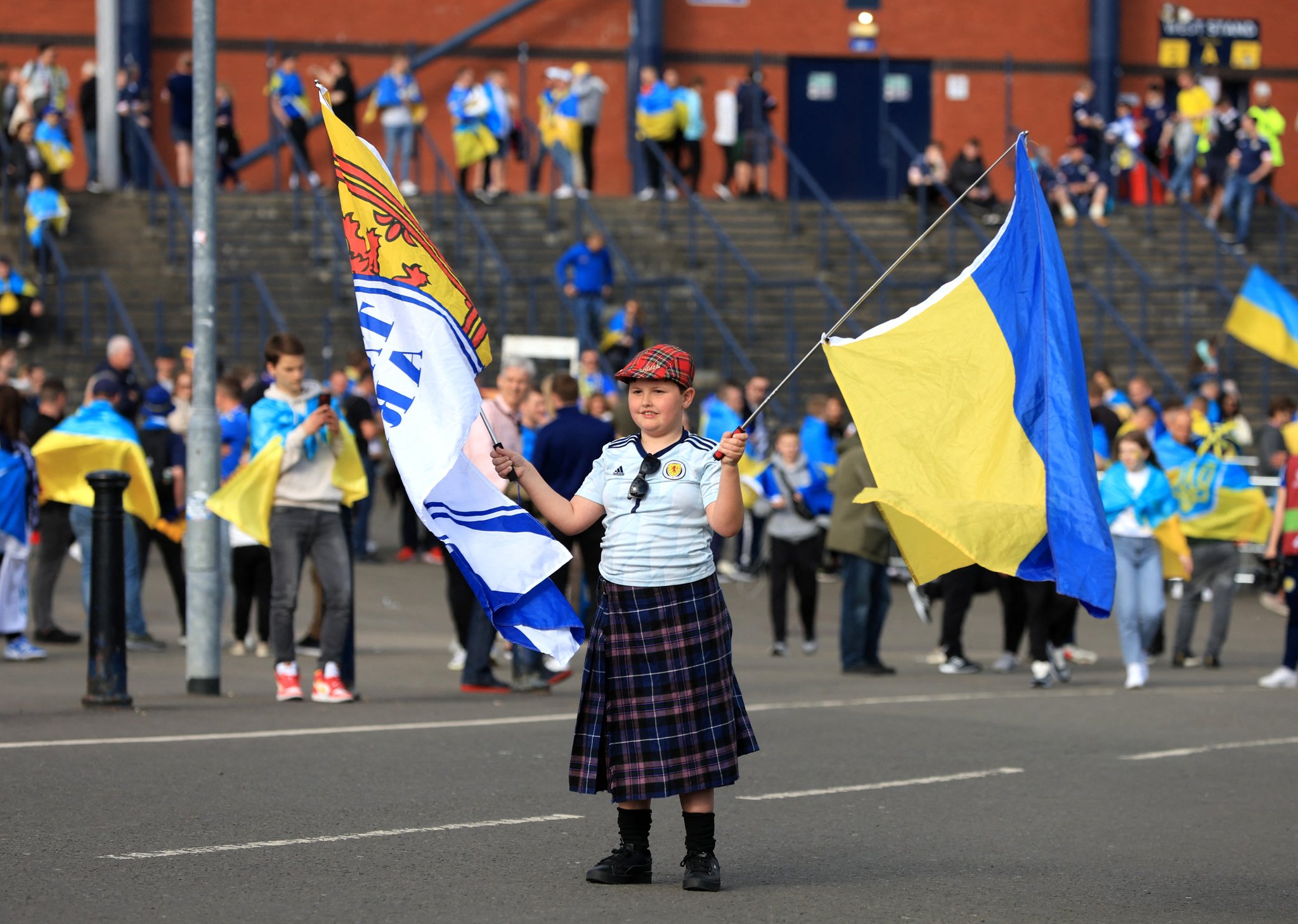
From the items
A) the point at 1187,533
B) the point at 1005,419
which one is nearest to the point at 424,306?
the point at 1005,419

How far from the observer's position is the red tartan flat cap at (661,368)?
257 inches

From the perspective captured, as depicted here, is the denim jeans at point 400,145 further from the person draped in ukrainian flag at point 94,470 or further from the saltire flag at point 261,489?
the saltire flag at point 261,489

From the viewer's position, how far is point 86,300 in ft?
74.8

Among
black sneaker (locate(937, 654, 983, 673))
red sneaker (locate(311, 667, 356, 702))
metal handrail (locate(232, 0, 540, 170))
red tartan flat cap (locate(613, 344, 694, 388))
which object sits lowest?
black sneaker (locate(937, 654, 983, 673))

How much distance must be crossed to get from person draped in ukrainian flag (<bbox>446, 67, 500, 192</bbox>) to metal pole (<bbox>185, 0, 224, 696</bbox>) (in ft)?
51.4

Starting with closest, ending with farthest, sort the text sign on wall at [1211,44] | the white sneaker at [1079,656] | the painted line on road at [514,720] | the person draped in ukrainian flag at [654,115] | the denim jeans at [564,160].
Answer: the painted line on road at [514,720] → the white sneaker at [1079,656] → the person draped in ukrainian flag at [654,115] → the denim jeans at [564,160] → the text sign on wall at [1211,44]

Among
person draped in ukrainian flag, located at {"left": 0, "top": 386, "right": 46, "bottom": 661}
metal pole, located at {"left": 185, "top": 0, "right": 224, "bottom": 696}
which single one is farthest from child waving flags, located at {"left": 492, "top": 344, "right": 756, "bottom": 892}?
person draped in ukrainian flag, located at {"left": 0, "top": 386, "right": 46, "bottom": 661}

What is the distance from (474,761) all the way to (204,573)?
291cm

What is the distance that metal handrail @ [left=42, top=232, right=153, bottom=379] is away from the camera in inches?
888

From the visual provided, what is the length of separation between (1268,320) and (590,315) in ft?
34.4

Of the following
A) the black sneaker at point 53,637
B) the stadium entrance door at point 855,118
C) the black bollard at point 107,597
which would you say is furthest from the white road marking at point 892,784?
the stadium entrance door at point 855,118

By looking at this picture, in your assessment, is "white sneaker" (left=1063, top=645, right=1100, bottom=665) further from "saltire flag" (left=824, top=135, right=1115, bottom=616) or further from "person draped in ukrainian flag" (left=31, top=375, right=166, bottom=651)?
"saltire flag" (left=824, top=135, right=1115, bottom=616)

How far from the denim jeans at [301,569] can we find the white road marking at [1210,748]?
4.36m

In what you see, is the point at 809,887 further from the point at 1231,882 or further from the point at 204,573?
the point at 204,573
